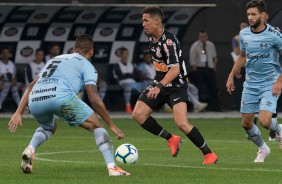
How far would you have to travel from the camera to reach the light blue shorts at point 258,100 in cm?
1516

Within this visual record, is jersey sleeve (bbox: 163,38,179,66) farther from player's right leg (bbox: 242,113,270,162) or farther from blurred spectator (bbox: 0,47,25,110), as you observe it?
blurred spectator (bbox: 0,47,25,110)

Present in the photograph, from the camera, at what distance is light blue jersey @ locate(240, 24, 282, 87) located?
1501 cm

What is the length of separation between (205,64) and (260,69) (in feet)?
46.7

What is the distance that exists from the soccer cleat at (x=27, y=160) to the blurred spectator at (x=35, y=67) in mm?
15966

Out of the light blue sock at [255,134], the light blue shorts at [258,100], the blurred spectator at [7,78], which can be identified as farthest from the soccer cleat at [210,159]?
the blurred spectator at [7,78]

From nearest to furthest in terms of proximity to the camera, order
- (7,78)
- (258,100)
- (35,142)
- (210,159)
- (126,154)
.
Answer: (35,142), (126,154), (210,159), (258,100), (7,78)

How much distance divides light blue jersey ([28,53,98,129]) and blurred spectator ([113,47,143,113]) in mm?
16183

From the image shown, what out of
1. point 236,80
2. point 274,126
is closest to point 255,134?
point 274,126

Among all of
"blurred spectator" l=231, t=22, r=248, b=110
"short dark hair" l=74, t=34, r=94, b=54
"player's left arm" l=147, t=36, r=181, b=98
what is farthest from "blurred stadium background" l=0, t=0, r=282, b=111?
"short dark hair" l=74, t=34, r=94, b=54

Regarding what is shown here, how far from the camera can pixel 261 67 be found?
1520 centimetres

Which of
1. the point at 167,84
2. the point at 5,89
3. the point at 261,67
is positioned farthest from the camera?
the point at 5,89

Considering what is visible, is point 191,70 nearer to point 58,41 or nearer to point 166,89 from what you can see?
point 58,41

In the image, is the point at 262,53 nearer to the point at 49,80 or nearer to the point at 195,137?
the point at 195,137

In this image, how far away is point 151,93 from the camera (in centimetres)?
1420
